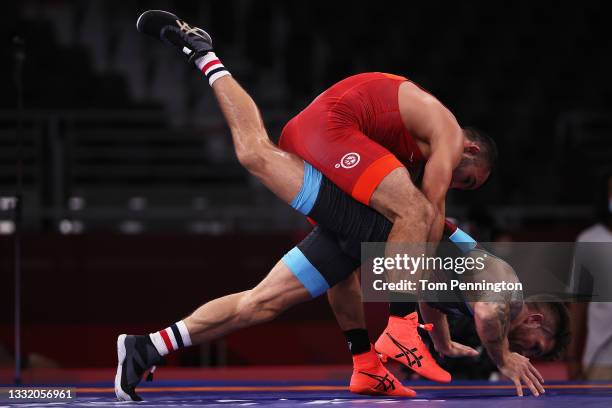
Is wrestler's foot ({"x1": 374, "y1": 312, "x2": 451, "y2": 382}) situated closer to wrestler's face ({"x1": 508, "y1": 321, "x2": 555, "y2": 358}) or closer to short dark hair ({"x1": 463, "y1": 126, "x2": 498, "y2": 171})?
wrestler's face ({"x1": 508, "y1": 321, "x2": 555, "y2": 358})

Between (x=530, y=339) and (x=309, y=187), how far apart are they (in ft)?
3.35

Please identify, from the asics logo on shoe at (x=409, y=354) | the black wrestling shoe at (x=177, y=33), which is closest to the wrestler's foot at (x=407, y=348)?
the asics logo on shoe at (x=409, y=354)

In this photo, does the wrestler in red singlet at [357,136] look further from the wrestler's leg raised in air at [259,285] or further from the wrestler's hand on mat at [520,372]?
the wrestler's hand on mat at [520,372]

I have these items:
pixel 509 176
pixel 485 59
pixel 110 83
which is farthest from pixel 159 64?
pixel 509 176

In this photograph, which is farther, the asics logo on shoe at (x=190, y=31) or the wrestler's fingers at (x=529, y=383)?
the asics logo on shoe at (x=190, y=31)

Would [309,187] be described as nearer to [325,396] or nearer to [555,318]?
[325,396]

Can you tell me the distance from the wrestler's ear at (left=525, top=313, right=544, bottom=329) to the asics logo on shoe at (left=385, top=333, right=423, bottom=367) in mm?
585

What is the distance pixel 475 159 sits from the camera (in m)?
3.82

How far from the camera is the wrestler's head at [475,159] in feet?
12.5

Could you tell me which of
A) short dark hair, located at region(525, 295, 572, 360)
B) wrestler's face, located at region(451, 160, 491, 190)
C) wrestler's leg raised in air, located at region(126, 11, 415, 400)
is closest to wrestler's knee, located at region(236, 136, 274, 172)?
wrestler's leg raised in air, located at region(126, 11, 415, 400)

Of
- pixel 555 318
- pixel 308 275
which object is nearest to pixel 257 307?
pixel 308 275

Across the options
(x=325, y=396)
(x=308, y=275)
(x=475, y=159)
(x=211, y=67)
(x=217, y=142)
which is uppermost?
(x=217, y=142)

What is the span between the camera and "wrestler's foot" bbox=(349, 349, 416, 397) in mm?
3695

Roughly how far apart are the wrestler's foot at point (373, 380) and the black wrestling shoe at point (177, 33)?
1.31 m
